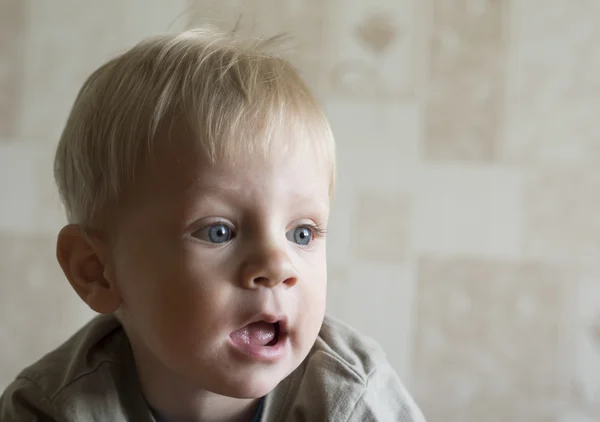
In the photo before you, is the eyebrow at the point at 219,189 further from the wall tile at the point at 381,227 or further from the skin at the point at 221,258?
Result: the wall tile at the point at 381,227

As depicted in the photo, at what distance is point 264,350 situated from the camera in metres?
0.61

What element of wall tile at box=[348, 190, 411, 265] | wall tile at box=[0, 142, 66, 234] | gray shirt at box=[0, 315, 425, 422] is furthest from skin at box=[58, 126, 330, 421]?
wall tile at box=[0, 142, 66, 234]

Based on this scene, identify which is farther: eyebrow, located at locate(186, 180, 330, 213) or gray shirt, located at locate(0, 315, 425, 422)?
gray shirt, located at locate(0, 315, 425, 422)

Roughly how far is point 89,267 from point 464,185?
59 centimetres

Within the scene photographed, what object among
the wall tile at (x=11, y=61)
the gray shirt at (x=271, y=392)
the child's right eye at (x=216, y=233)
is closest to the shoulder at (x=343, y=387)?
the gray shirt at (x=271, y=392)

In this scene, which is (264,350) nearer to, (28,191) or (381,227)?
(381,227)

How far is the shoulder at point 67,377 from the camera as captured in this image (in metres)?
0.73

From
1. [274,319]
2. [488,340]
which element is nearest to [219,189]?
[274,319]

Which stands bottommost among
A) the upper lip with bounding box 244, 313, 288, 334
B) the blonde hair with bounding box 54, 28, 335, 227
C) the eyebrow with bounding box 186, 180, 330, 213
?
the upper lip with bounding box 244, 313, 288, 334

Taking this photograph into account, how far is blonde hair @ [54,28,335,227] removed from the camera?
0.61 metres

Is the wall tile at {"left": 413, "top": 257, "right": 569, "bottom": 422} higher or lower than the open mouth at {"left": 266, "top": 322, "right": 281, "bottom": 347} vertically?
lower

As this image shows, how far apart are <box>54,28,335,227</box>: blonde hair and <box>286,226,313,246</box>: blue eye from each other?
0.25 feet

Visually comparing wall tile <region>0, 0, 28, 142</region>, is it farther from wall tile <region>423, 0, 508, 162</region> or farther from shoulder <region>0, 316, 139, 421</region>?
wall tile <region>423, 0, 508, 162</region>

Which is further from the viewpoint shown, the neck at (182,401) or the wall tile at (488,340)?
the wall tile at (488,340)
